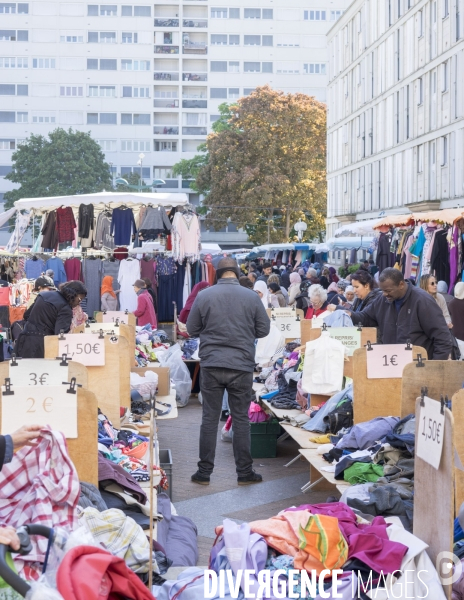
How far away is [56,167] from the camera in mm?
63844

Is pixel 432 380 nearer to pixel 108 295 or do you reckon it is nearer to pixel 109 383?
pixel 109 383

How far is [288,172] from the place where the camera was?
48.9 m

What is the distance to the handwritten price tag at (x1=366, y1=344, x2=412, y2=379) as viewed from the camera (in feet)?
22.1

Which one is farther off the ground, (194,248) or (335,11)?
(335,11)

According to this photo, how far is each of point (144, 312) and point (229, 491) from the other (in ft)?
25.0

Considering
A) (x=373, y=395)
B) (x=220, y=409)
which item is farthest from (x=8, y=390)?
(x=220, y=409)

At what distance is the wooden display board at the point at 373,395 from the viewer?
6.76m

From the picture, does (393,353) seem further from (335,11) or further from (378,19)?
(335,11)

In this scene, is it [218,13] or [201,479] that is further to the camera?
[218,13]

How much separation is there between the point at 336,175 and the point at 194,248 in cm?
3654

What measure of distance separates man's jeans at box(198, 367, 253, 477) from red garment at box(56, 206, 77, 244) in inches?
360

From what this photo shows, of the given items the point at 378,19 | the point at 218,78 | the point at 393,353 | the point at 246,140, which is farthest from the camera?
the point at 218,78

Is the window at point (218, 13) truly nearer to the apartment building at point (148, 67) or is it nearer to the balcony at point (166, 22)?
the apartment building at point (148, 67)

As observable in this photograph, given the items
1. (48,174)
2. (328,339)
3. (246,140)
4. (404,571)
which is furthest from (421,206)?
(48,174)
